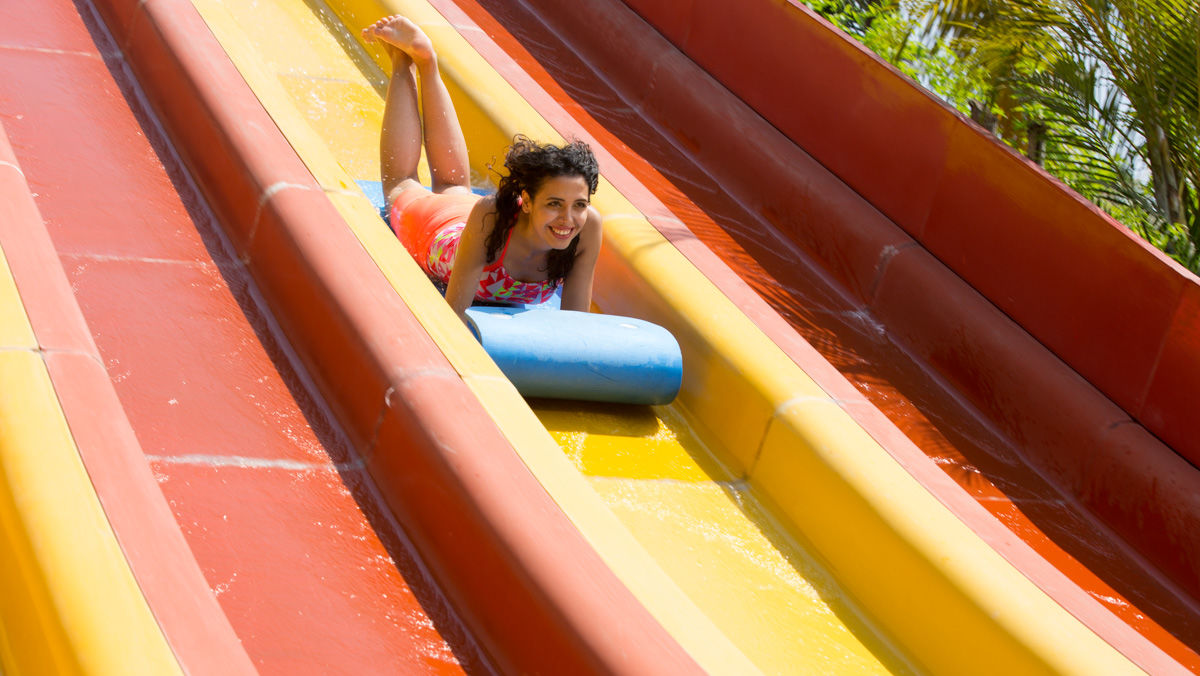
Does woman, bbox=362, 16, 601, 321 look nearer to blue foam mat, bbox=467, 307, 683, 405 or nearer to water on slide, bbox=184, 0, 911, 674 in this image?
blue foam mat, bbox=467, 307, 683, 405

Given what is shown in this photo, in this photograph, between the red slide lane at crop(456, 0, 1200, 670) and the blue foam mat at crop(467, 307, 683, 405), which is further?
the red slide lane at crop(456, 0, 1200, 670)

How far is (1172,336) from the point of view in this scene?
12.4 ft

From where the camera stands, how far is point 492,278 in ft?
12.8

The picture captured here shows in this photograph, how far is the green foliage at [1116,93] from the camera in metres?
4.51

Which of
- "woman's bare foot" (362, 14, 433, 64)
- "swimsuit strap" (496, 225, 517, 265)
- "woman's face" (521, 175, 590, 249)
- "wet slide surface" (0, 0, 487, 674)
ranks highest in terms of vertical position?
"woman's bare foot" (362, 14, 433, 64)

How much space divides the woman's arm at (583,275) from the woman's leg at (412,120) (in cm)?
76

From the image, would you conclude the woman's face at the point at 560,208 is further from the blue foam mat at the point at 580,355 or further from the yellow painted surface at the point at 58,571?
the yellow painted surface at the point at 58,571

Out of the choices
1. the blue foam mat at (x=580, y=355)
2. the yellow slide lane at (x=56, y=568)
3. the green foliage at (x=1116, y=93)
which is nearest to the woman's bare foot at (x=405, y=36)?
the blue foam mat at (x=580, y=355)

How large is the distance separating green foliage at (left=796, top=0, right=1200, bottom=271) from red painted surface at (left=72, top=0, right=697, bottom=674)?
298cm

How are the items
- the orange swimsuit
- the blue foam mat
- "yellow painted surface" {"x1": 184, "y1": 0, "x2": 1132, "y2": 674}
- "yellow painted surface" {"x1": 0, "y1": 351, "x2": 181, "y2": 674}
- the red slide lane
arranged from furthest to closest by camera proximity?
the orange swimsuit
the red slide lane
the blue foam mat
"yellow painted surface" {"x1": 184, "y1": 0, "x2": 1132, "y2": 674}
"yellow painted surface" {"x1": 0, "y1": 351, "x2": 181, "y2": 674}

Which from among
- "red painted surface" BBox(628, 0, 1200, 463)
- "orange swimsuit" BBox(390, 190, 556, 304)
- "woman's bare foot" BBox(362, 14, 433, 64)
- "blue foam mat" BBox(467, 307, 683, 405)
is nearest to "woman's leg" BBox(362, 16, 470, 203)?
"woman's bare foot" BBox(362, 14, 433, 64)

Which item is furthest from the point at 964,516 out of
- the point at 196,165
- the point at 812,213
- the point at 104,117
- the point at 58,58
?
the point at 58,58

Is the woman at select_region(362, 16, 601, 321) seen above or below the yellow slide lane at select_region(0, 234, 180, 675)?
above

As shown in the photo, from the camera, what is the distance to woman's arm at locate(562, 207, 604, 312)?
3.85 metres
